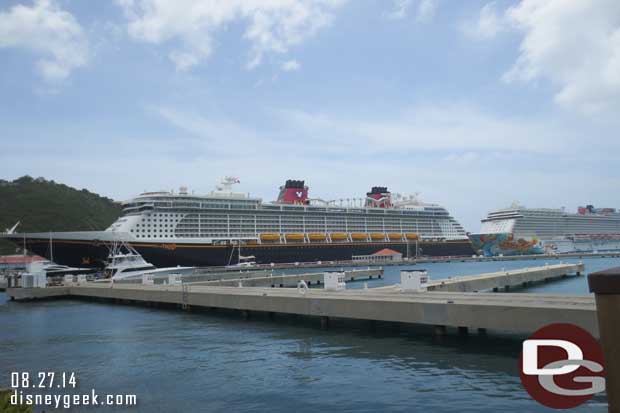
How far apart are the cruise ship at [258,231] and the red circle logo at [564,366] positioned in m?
54.2

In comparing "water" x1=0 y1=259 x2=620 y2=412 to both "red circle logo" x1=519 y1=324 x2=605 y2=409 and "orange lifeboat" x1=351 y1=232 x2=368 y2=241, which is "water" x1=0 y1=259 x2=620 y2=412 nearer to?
"red circle logo" x1=519 y1=324 x2=605 y2=409

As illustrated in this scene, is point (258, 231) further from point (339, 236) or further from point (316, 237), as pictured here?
point (339, 236)

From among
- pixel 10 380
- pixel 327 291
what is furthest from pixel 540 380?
pixel 327 291

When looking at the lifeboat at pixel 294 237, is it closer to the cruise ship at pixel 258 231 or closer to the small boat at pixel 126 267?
the cruise ship at pixel 258 231

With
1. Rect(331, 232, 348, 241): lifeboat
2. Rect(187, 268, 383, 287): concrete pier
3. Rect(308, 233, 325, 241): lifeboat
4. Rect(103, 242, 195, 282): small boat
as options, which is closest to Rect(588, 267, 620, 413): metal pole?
Rect(187, 268, 383, 287): concrete pier

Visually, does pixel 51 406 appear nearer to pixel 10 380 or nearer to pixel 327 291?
pixel 10 380

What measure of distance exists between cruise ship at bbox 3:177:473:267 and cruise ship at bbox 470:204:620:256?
7000 mm

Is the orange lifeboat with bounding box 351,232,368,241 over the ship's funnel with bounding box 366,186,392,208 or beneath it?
beneath

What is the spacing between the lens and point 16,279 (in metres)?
36.8

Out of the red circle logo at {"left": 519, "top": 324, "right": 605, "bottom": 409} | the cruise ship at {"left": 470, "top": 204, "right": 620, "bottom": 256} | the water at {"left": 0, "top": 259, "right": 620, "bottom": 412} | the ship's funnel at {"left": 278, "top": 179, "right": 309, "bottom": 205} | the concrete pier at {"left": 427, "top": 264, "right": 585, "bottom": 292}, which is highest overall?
the ship's funnel at {"left": 278, "top": 179, "right": 309, "bottom": 205}

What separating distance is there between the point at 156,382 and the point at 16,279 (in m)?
30.4

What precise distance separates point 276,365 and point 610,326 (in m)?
11.7

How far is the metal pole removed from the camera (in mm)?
2615

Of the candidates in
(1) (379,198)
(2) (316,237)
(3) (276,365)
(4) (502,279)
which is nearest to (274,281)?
(4) (502,279)
